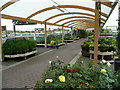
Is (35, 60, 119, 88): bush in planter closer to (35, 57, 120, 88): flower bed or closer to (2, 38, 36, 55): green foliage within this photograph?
(35, 57, 120, 88): flower bed

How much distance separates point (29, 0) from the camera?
306 inches

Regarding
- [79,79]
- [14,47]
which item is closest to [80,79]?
[79,79]

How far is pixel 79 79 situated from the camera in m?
2.77

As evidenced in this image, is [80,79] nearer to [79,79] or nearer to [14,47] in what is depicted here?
[79,79]

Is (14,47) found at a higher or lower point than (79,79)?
higher

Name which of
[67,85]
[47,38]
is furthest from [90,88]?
[47,38]

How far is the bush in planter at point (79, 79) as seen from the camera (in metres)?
2.54

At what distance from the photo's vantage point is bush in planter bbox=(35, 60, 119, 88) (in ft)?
8.34

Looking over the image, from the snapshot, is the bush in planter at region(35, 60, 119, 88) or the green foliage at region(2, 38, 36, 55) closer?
the bush in planter at region(35, 60, 119, 88)

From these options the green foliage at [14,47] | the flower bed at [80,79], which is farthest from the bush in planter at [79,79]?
the green foliage at [14,47]

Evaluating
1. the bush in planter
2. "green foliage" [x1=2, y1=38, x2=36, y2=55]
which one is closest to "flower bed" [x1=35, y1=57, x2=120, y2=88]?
the bush in planter

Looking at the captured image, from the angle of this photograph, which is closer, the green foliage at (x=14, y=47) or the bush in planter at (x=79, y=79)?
the bush in planter at (x=79, y=79)

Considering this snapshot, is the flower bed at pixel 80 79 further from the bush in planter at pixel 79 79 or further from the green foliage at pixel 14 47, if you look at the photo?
the green foliage at pixel 14 47

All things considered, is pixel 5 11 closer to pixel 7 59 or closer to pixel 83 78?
pixel 7 59
